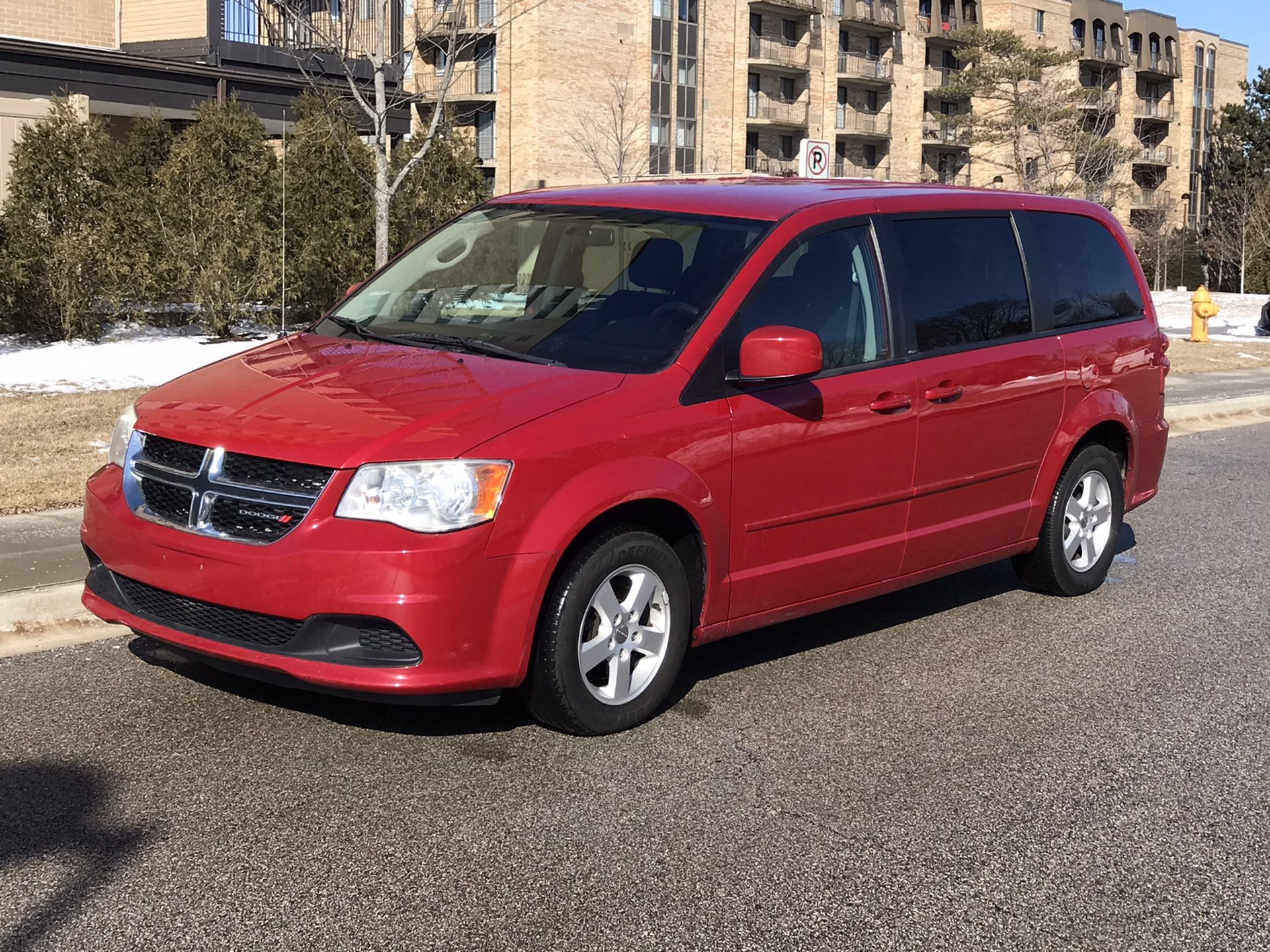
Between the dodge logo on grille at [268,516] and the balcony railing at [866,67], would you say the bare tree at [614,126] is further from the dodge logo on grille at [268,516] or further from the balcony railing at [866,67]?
the dodge logo on grille at [268,516]

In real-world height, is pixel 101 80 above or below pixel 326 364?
above

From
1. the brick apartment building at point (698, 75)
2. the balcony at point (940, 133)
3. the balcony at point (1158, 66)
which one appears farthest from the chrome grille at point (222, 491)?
the balcony at point (1158, 66)

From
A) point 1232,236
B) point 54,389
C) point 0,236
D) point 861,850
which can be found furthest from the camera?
point 1232,236

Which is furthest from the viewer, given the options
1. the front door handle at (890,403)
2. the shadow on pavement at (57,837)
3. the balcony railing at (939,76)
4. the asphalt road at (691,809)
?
the balcony railing at (939,76)

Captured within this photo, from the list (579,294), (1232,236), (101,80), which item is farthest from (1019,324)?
(1232,236)

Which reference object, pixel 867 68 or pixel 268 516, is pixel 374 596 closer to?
pixel 268 516

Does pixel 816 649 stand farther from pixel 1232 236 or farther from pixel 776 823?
pixel 1232 236

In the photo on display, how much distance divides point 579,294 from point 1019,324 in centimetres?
221

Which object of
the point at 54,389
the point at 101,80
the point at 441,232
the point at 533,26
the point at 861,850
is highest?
the point at 533,26

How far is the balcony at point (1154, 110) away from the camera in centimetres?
8712

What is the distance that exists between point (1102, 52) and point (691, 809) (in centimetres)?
8707

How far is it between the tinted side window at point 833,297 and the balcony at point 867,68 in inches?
2571

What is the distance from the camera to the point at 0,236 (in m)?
16.2

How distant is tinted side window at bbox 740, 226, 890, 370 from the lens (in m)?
5.60
